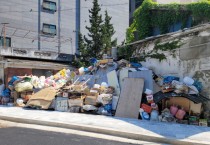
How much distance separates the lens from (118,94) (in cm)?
1260

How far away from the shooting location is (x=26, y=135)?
26.6 ft

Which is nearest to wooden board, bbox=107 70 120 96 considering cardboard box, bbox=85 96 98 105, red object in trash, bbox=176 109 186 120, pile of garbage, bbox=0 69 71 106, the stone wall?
cardboard box, bbox=85 96 98 105

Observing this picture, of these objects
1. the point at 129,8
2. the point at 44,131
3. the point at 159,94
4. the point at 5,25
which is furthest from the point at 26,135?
the point at 129,8

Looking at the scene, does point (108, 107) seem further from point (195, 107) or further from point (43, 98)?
point (195, 107)

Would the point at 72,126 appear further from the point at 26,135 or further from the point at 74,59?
the point at 74,59

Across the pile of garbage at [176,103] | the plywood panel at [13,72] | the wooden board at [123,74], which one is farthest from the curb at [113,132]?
the plywood panel at [13,72]

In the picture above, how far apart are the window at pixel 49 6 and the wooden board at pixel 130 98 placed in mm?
22360

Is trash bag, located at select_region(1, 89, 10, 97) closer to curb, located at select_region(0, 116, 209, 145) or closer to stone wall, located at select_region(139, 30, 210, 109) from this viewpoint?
curb, located at select_region(0, 116, 209, 145)

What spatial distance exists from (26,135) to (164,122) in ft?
15.7

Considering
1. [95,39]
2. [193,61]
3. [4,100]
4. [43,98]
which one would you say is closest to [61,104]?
[43,98]

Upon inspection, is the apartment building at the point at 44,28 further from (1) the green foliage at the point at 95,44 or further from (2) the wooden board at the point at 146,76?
(2) the wooden board at the point at 146,76

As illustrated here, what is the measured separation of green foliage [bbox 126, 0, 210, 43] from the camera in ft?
63.1

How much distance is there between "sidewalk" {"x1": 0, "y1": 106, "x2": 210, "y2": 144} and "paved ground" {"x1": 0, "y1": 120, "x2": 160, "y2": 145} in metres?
0.31

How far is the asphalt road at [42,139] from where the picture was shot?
7250 millimetres
